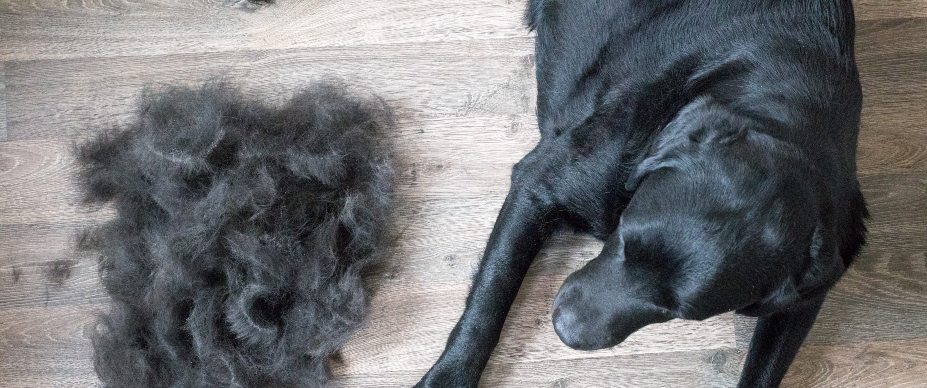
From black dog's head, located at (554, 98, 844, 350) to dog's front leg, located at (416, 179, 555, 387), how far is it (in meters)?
0.26

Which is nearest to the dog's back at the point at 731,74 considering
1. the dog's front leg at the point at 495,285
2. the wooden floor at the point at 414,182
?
the dog's front leg at the point at 495,285

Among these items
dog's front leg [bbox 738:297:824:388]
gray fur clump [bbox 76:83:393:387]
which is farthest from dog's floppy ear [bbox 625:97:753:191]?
gray fur clump [bbox 76:83:393:387]

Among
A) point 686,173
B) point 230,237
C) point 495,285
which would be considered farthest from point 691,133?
point 230,237

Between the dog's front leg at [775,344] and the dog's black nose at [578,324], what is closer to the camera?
the dog's black nose at [578,324]

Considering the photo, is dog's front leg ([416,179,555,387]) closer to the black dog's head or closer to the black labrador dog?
the black labrador dog

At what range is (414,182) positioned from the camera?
1689mm

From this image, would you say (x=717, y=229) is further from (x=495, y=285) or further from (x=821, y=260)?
(x=495, y=285)

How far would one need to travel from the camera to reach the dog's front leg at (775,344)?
58.1 inches

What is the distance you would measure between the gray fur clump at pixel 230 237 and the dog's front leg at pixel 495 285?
222mm

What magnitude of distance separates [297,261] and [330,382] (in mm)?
283

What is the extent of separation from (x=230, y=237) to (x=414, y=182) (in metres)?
0.43

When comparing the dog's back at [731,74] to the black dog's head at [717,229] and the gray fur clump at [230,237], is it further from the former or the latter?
the gray fur clump at [230,237]

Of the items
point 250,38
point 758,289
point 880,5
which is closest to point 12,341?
point 250,38

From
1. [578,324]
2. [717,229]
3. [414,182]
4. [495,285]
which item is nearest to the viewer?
[717,229]
